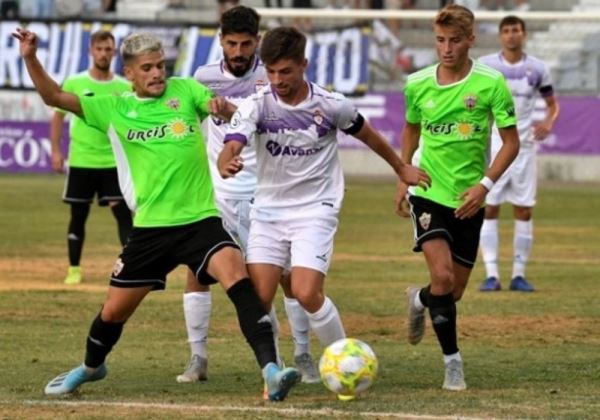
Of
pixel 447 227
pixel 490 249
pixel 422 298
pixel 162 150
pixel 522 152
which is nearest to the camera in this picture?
pixel 162 150

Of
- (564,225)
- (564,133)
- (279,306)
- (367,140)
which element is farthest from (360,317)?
(564,133)

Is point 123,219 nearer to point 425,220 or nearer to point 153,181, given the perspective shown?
point 425,220

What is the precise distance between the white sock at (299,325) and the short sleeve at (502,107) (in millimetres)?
1708

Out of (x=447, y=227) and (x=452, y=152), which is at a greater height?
(x=452, y=152)

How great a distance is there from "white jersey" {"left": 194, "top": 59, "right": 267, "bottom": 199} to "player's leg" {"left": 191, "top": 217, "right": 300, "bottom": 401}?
1080mm

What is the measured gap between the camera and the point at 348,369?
883 cm

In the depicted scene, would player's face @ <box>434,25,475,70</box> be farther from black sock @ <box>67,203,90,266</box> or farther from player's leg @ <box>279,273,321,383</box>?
black sock @ <box>67,203,90,266</box>

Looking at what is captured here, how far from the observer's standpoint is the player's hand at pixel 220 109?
9.26 metres

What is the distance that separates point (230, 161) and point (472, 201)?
5.94 ft

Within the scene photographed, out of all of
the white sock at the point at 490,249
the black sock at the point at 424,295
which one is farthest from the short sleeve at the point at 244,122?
the white sock at the point at 490,249

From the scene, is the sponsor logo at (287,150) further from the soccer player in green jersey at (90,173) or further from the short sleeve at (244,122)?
the soccer player in green jersey at (90,173)

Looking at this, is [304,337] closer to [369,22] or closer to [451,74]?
[451,74]

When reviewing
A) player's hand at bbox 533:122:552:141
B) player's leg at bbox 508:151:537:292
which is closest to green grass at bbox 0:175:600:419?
player's leg at bbox 508:151:537:292

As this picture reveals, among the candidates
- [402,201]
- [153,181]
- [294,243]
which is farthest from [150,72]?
[402,201]
